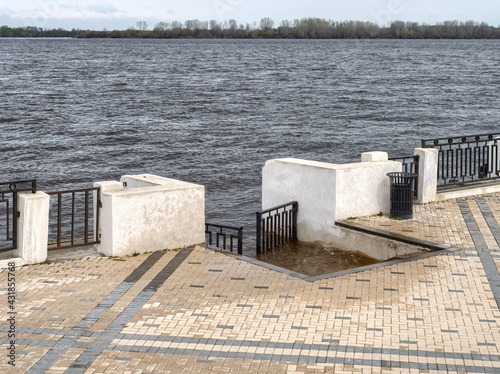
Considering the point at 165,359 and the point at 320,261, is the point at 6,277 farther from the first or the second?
the point at 320,261

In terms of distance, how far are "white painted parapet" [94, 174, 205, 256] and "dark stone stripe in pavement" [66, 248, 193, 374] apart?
34cm

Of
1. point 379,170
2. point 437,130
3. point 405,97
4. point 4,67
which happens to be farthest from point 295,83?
point 379,170

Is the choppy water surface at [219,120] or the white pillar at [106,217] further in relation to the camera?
the choppy water surface at [219,120]

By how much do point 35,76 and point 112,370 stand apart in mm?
84897

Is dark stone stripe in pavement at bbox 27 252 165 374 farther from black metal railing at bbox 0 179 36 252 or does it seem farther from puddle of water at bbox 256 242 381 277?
puddle of water at bbox 256 242 381 277

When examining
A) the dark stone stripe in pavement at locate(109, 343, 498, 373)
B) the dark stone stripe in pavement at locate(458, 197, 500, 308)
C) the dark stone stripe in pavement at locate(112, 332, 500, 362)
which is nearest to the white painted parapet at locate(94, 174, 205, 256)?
the dark stone stripe in pavement at locate(112, 332, 500, 362)

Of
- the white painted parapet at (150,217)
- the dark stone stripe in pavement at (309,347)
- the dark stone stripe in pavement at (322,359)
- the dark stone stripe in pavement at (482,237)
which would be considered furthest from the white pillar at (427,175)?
the dark stone stripe in pavement at (322,359)

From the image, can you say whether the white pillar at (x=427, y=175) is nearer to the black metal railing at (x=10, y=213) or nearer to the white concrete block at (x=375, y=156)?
the white concrete block at (x=375, y=156)

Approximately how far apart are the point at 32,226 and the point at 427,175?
760cm

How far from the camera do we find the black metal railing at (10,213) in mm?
12299

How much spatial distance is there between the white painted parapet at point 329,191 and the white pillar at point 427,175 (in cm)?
95

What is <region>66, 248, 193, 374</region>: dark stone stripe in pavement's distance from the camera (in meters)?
8.97

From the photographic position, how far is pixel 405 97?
224ft

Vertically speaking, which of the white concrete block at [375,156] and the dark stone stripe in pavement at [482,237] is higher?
the white concrete block at [375,156]
